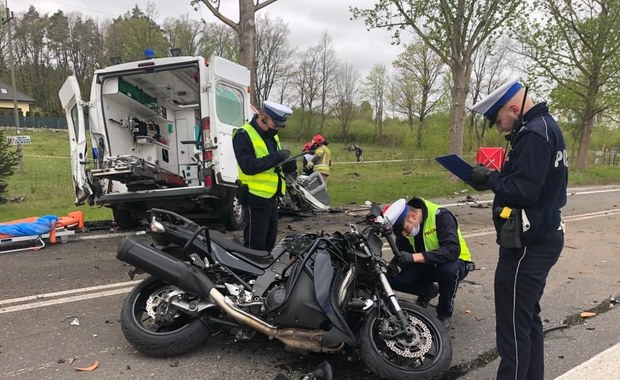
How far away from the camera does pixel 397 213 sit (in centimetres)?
361

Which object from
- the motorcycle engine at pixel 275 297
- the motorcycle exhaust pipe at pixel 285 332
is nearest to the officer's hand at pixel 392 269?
the motorcycle exhaust pipe at pixel 285 332

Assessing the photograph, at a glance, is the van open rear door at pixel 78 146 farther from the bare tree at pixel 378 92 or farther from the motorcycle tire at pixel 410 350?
the bare tree at pixel 378 92

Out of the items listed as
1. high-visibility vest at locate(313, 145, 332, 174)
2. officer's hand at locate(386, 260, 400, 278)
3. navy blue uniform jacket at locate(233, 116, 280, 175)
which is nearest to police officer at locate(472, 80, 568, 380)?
officer's hand at locate(386, 260, 400, 278)

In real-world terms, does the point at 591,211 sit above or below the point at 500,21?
below

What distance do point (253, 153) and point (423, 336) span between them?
226 centimetres

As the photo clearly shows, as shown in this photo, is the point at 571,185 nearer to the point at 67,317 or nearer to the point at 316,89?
the point at 67,317

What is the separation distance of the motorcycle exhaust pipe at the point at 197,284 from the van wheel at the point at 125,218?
441cm

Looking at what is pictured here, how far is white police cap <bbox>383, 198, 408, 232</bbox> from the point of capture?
3530 millimetres

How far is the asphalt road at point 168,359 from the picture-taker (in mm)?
3143

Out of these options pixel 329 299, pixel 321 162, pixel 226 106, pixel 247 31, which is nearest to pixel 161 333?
pixel 329 299

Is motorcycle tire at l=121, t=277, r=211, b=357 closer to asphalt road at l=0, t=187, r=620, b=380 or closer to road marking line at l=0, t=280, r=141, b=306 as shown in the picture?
asphalt road at l=0, t=187, r=620, b=380

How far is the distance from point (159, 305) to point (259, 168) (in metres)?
1.54

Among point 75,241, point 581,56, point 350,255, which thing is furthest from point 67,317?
point 581,56

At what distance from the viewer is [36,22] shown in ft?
155
